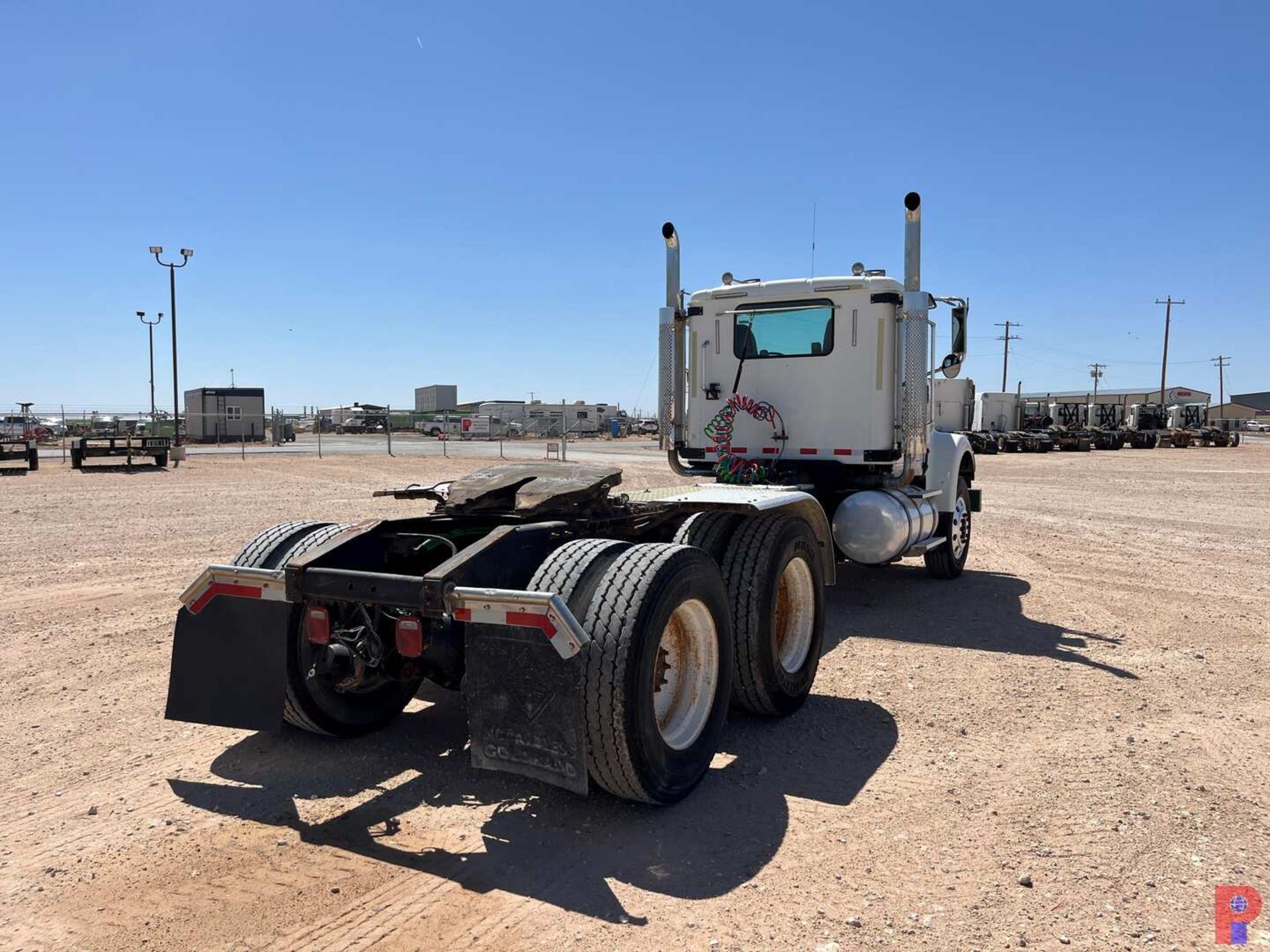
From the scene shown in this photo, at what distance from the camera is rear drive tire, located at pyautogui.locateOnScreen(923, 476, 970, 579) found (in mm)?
9273

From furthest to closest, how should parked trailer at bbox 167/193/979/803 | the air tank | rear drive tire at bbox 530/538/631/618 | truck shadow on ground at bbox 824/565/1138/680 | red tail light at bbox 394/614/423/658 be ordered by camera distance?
the air tank
truck shadow on ground at bbox 824/565/1138/680
red tail light at bbox 394/614/423/658
rear drive tire at bbox 530/538/631/618
parked trailer at bbox 167/193/979/803

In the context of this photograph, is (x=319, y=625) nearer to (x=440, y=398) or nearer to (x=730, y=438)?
(x=730, y=438)

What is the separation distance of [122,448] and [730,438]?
2113 cm

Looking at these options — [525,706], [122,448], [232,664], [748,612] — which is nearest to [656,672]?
[525,706]

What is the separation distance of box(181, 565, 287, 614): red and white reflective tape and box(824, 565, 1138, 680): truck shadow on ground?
13.8 feet

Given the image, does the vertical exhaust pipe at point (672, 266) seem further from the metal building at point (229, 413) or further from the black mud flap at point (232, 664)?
the metal building at point (229, 413)

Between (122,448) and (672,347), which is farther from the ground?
(672,347)

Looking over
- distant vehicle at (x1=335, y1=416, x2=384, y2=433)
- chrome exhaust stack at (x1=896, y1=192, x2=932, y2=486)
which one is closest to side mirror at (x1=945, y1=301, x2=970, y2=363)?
chrome exhaust stack at (x1=896, y1=192, x2=932, y2=486)

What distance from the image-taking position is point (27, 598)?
24.7 ft

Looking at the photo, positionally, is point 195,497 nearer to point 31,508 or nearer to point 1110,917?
point 31,508

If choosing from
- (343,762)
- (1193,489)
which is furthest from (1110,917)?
(1193,489)

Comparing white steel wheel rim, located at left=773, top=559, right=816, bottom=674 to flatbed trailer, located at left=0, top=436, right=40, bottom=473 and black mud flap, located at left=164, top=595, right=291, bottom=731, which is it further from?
flatbed trailer, located at left=0, top=436, right=40, bottom=473

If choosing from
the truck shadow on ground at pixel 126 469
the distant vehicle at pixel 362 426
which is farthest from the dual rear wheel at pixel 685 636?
Result: the distant vehicle at pixel 362 426

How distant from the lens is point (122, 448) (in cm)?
2367
